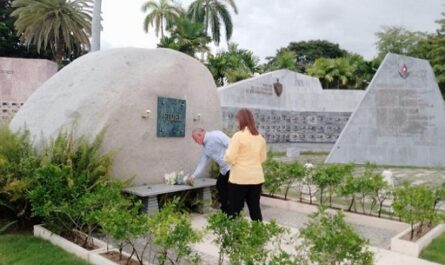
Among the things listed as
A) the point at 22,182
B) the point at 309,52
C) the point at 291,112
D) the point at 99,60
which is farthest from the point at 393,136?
the point at 309,52

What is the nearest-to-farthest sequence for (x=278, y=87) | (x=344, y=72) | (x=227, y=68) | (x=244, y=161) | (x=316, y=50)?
(x=244, y=161) < (x=278, y=87) < (x=227, y=68) < (x=344, y=72) < (x=316, y=50)

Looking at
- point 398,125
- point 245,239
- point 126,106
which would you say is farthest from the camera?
point 398,125

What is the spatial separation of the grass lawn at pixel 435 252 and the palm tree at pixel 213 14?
116ft

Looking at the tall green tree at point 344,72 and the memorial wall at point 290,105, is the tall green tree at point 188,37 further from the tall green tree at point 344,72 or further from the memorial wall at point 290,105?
the memorial wall at point 290,105

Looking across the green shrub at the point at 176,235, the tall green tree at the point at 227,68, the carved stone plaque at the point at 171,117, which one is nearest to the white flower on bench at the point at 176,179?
the carved stone plaque at the point at 171,117

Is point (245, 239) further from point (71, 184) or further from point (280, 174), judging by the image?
point (280, 174)

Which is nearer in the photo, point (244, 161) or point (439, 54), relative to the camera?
point (244, 161)

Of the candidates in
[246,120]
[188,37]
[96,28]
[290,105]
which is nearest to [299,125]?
[290,105]

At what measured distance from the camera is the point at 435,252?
499 cm

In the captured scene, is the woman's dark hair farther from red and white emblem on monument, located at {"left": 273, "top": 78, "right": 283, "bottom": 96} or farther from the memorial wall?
red and white emblem on monument, located at {"left": 273, "top": 78, "right": 283, "bottom": 96}

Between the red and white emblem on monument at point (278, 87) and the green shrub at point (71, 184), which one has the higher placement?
the red and white emblem on monument at point (278, 87)

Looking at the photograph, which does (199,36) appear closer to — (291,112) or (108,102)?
(291,112)

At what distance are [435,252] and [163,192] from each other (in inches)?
144

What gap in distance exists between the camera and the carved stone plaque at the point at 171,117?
22.2 ft
